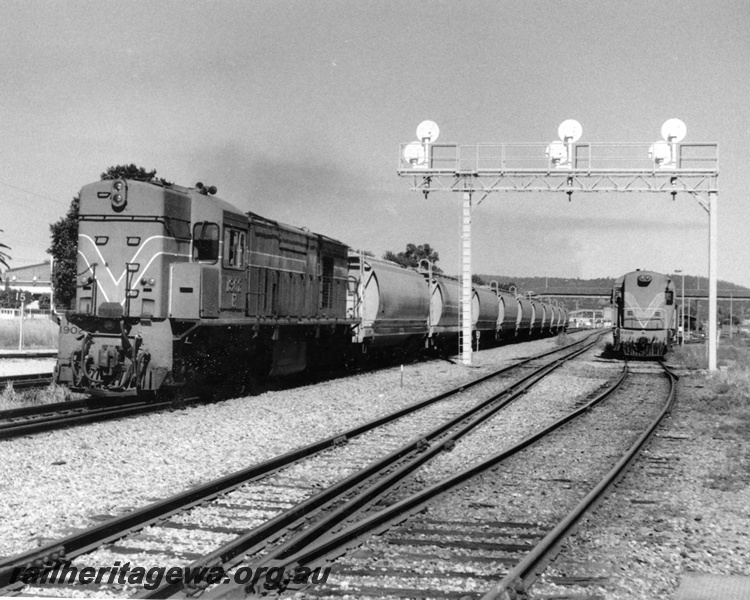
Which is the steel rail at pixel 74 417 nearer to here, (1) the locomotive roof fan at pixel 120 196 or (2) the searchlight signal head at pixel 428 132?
(1) the locomotive roof fan at pixel 120 196

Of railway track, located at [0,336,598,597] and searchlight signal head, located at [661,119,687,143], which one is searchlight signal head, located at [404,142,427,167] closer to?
searchlight signal head, located at [661,119,687,143]

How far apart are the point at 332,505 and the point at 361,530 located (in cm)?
92

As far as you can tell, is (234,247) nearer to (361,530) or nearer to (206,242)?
(206,242)

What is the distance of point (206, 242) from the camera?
43.4ft

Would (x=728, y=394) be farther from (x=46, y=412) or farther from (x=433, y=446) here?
(x=46, y=412)

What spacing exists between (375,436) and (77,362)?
5093 mm

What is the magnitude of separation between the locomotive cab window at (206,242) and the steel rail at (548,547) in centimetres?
777

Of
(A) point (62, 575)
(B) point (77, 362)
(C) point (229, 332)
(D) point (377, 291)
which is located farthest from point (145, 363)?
(D) point (377, 291)

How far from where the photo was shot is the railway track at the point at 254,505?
5062mm

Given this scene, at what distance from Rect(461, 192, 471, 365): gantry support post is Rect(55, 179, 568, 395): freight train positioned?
30.2ft

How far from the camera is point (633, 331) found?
2994cm

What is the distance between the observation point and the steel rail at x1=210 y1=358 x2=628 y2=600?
184 inches

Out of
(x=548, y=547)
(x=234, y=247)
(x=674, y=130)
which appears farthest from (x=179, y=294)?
(x=674, y=130)

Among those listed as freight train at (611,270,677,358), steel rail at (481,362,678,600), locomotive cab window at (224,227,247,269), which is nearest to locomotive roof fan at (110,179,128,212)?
locomotive cab window at (224,227,247,269)
